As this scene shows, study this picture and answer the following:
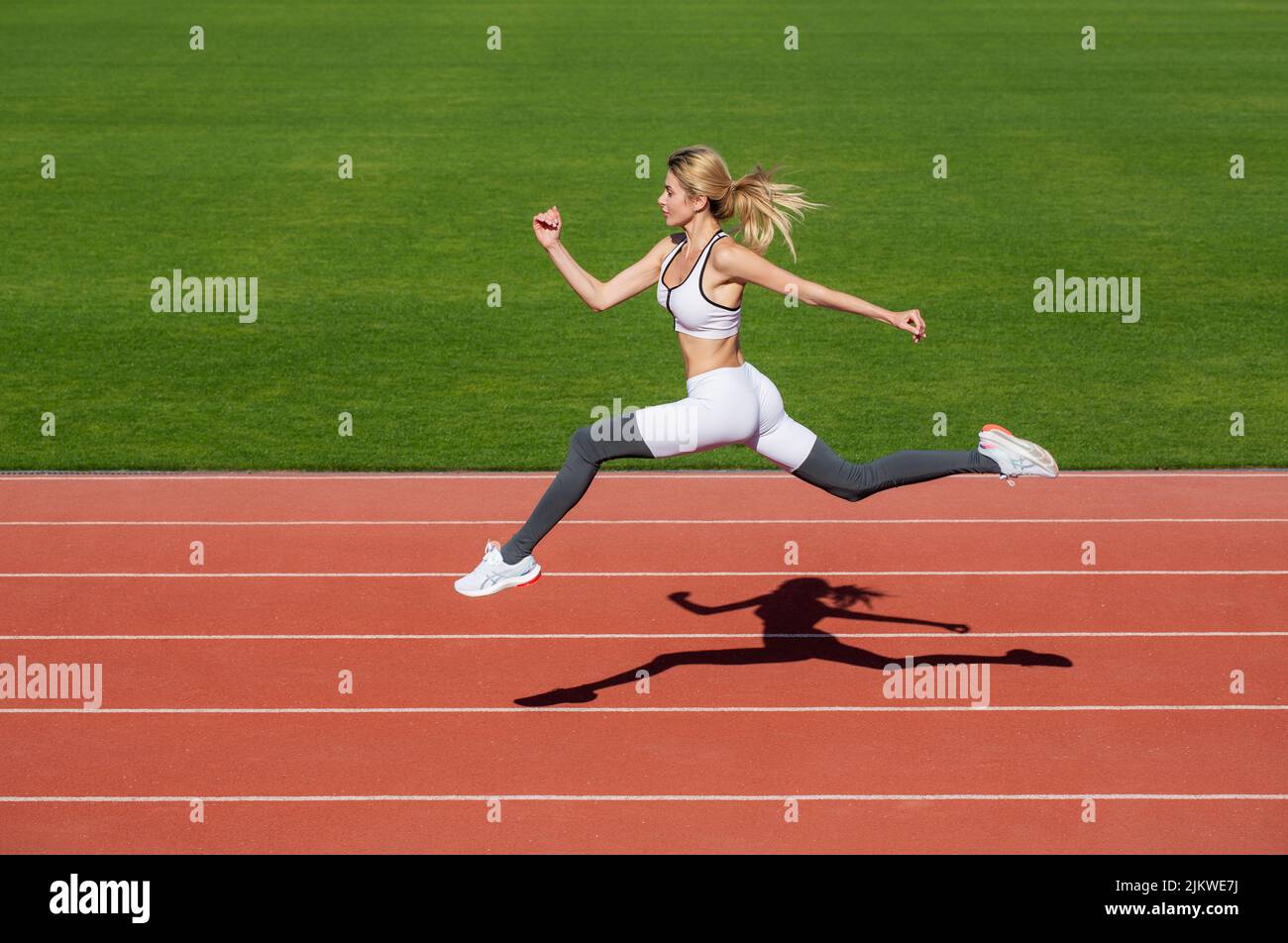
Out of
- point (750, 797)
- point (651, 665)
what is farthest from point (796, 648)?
point (750, 797)

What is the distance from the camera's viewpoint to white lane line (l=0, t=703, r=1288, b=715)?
7.88 metres

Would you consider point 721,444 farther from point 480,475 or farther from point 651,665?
point 480,475

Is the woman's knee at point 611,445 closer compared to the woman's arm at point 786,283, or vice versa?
the woman's arm at point 786,283

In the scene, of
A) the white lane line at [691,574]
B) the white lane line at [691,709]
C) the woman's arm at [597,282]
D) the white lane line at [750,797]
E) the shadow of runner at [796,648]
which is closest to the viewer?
the white lane line at [750,797]

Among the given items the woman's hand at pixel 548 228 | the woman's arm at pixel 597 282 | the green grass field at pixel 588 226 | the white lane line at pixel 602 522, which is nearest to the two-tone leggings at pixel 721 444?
the woman's arm at pixel 597 282

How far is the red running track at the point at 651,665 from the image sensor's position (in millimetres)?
6910

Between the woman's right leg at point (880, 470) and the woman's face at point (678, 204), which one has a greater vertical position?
the woman's face at point (678, 204)

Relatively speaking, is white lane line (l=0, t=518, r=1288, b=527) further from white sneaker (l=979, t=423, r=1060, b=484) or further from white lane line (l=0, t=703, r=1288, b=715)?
white sneaker (l=979, t=423, r=1060, b=484)

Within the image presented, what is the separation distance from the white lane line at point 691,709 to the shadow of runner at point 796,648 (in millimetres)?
198

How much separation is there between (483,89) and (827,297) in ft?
68.5

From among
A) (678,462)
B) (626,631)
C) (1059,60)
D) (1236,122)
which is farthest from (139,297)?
(1059,60)

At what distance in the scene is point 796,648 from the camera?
8.62 metres

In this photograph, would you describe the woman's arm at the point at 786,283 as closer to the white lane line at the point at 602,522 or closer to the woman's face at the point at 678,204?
the woman's face at the point at 678,204

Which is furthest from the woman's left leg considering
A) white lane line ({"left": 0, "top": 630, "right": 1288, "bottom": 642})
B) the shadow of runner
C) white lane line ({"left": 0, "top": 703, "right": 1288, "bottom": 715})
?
white lane line ({"left": 0, "top": 630, "right": 1288, "bottom": 642})
